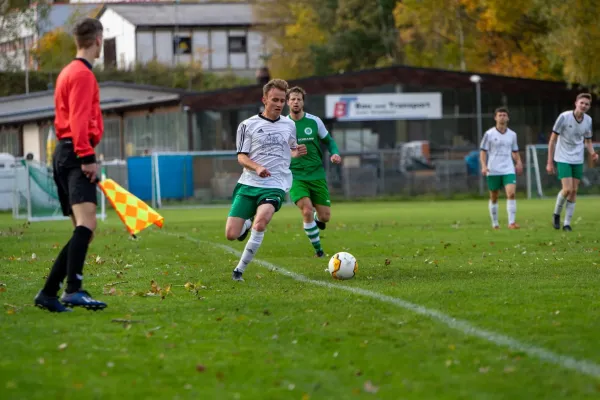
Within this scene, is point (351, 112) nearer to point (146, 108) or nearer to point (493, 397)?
point (146, 108)

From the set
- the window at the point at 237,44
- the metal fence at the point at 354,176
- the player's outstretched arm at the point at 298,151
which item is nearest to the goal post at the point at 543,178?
the metal fence at the point at 354,176

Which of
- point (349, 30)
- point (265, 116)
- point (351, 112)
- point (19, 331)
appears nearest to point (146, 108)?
point (351, 112)

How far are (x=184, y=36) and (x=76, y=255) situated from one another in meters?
74.3

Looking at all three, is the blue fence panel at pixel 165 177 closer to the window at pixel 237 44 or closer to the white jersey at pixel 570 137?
the white jersey at pixel 570 137

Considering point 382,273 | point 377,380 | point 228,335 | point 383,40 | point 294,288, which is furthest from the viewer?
point 383,40

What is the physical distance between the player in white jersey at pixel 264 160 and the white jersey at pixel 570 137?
815cm

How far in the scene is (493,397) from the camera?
207 inches

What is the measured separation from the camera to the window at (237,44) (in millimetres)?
82312

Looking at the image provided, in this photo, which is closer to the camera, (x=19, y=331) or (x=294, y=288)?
(x=19, y=331)

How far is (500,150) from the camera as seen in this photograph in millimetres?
19750

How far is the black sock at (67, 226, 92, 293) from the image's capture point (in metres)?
8.32

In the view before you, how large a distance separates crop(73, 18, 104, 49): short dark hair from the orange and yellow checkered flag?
1094mm

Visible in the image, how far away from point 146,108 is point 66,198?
40775mm

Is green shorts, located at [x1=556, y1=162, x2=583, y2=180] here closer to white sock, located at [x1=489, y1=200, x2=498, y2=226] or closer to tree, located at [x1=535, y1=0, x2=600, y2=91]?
white sock, located at [x1=489, y1=200, x2=498, y2=226]
